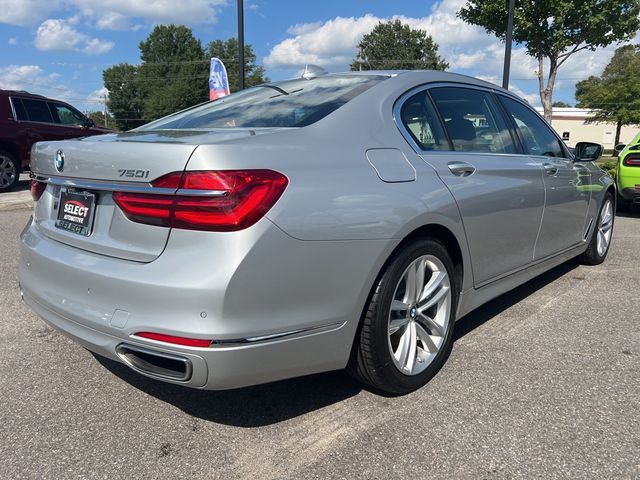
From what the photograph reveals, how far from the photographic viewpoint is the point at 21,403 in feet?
8.67

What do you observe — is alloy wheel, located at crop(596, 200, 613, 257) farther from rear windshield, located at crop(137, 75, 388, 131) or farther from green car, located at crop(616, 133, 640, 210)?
rear windshield, located at crop(137, 75, 388, 131)

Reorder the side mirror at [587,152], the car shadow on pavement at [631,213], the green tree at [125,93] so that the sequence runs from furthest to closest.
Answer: the green tree at [125,93] < the car shadow on pavement at [631,213] < the side mirror at [587,152]

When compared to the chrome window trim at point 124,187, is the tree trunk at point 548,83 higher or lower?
higher

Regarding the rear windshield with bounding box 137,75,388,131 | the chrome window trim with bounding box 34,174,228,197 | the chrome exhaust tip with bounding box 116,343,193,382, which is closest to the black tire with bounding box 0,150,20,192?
the rear windshield with bounding box 137,75,388,131

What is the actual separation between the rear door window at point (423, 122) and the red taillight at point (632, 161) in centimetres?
630

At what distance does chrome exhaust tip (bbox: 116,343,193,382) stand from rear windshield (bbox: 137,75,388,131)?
1.14m

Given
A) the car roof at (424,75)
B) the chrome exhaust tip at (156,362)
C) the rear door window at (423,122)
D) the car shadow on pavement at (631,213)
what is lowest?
the car shadow on pavement at (631,213)

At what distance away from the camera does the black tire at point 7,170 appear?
11.1m

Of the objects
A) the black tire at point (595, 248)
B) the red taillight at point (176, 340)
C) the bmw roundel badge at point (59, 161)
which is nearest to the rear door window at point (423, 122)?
the red taillight at point (176, 340)

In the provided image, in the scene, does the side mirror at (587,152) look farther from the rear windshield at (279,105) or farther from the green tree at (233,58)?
the green tree at (233,58)

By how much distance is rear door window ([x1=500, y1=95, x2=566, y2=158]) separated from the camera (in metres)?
3.89

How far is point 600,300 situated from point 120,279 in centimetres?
378

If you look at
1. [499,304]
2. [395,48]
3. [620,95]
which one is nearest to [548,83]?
[499,304]

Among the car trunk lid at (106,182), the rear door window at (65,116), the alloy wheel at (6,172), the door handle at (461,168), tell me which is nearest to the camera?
the car trunk lid at (106,182)
